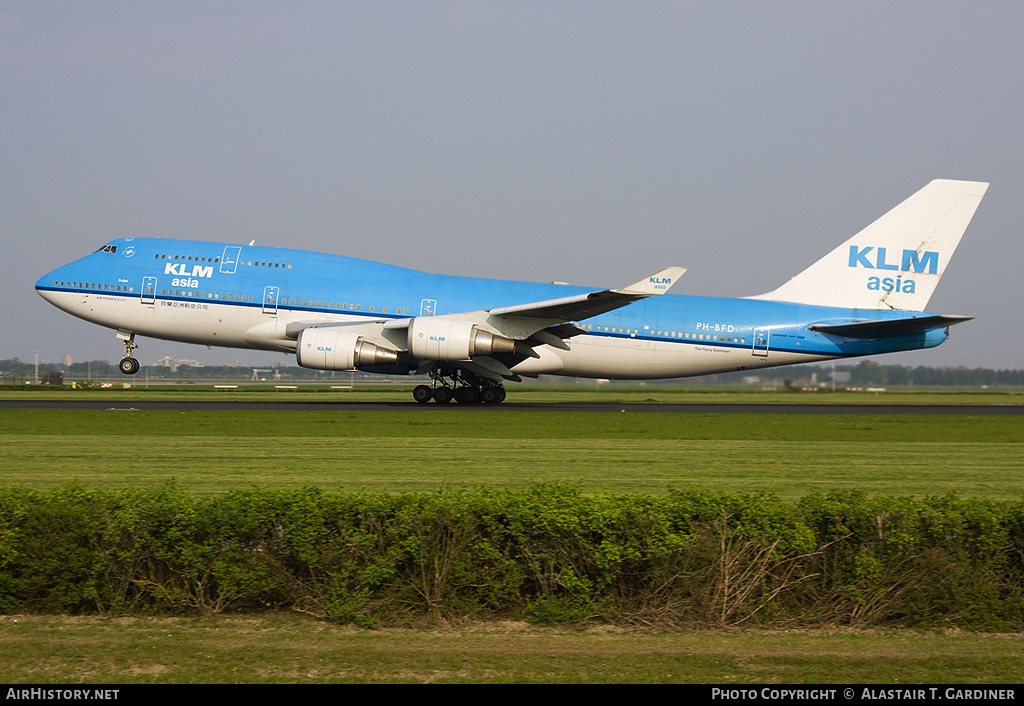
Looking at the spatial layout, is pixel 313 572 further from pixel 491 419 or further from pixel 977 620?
pixel 491 419

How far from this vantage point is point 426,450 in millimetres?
17016

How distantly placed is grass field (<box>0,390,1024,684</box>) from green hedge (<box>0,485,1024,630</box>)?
0.22 meters

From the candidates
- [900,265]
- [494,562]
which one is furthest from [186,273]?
[494,562]

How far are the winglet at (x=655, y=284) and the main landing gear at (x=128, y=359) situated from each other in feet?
56.3

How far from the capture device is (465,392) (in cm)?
3306

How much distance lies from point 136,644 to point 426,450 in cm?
1024

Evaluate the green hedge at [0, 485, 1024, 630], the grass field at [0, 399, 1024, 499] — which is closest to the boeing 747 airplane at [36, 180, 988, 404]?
the grass field at [0, 399, 1024, 499]

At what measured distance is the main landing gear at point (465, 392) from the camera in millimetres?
32906

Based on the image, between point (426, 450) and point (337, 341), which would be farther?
point (337, 341)

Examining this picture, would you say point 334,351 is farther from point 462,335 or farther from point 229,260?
point 229,260

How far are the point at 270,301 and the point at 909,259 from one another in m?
23.4

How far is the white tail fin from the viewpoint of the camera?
116 feet

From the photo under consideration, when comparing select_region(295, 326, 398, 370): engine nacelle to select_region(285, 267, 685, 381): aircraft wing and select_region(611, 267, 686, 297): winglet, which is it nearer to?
select_region(285, 267, 685, 381): aircraft wing
